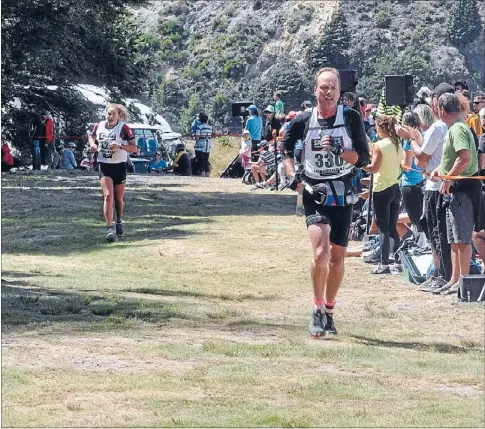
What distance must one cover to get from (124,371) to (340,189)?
2.73 m

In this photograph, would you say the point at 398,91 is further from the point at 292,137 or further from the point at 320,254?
the point at 320,254

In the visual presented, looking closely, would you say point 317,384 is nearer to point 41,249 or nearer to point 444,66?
point 41,249

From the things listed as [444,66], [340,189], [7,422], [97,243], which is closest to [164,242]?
[97,243]

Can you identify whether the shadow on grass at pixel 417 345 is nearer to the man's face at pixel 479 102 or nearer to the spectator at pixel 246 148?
the man's face at pixel 479 102

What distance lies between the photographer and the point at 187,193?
29625 millimetres

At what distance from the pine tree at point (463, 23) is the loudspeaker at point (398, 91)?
10259 cm

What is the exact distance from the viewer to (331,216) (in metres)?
11.3

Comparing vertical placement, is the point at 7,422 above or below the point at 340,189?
below

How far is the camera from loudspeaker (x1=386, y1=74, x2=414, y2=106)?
690 inches

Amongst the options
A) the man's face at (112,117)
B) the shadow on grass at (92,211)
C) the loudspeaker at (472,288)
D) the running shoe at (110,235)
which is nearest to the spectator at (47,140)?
the shadow on grass at (92,211)

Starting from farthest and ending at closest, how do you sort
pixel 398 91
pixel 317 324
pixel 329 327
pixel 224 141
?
pixel 224 141 < pixel 398 91 < pixel 329 327 < pixel 317 324

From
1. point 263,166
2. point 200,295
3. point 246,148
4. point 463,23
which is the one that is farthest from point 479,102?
point 463,23

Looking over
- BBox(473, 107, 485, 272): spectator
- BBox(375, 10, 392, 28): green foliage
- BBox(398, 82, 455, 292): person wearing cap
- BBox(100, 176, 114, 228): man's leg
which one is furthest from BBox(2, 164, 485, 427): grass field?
BBox(375, 10, 392, 28): green foliage

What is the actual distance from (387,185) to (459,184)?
226 cm
